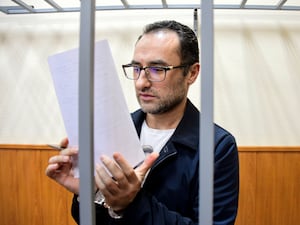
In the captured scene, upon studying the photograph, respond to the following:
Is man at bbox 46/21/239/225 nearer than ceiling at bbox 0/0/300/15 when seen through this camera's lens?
Yes

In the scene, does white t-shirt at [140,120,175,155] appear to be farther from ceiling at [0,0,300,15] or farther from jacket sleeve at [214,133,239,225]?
ceiling at [0,0,300,15]

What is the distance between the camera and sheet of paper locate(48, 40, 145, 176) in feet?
1.21

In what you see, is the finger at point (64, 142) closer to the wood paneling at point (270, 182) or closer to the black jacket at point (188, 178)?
the black jacket at point (188, 178)

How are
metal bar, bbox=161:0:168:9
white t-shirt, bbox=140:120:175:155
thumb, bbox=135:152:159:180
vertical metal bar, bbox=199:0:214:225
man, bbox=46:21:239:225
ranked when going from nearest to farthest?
vertical metal bar, bbox=199:0:214:225, thumb, bbox=135:152:159:180, man, bbox=46:21:239:225, white t-shirt, bbox=140:120:175:155, metal bar, bbox=161:0:168:9

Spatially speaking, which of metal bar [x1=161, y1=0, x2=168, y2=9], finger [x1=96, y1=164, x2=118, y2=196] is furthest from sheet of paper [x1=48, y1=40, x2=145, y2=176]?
metal bar [x1=161, y1=0, x2=168, y2=9]

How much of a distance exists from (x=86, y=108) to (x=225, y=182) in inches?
17.1

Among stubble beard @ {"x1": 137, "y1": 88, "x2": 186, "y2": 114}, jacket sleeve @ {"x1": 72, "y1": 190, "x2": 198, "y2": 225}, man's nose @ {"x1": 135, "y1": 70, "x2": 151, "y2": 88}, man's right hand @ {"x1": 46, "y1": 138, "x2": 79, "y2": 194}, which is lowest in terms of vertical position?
jacket sleeve @ {"x1": 72, "y1": 190, "x2": 198, "y2": 225}

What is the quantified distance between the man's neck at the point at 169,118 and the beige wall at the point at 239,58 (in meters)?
0.54

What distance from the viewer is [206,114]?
13.3 inches

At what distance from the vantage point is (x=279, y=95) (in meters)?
1.25

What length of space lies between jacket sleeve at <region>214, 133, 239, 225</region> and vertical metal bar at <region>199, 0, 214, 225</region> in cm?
30

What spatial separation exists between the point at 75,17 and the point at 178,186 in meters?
1.04

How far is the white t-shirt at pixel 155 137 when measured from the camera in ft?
2.37

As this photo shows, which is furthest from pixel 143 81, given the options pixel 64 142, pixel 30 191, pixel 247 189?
pixel 30 191
